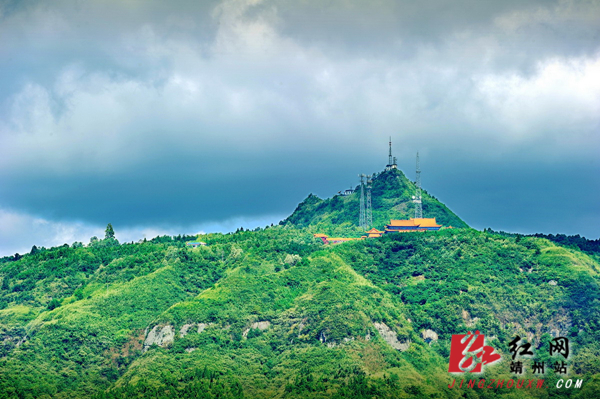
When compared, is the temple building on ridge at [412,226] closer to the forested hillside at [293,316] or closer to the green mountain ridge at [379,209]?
the forested hillside at [293,316]

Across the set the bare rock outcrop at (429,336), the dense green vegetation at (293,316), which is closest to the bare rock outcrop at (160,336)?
the dense green vegetation at (293,316)

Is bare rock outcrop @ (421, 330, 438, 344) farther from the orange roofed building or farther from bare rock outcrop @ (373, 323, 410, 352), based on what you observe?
the orange roofed building

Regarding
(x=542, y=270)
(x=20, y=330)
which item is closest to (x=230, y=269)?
(x=20, y=330)

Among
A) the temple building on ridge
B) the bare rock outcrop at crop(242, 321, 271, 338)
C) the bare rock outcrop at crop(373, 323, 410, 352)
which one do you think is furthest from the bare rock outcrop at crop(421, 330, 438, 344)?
the temple building on ridge

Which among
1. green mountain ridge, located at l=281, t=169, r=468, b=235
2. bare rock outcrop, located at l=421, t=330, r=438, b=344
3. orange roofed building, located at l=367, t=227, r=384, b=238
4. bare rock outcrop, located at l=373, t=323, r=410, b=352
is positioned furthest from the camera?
green mountain ridge, located at l=281, t=169, r=468, b=235

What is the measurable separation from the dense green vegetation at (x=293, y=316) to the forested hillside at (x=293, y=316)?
0.21 m

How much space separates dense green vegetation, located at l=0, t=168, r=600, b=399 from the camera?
8238cm

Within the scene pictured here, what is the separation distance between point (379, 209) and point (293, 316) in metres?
63.1

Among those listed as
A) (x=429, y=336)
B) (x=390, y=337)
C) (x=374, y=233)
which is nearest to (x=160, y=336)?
(x=390, y=337)

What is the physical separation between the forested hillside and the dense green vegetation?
0.21 metres

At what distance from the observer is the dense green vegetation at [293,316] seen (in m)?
82.4

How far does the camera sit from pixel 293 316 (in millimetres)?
93625

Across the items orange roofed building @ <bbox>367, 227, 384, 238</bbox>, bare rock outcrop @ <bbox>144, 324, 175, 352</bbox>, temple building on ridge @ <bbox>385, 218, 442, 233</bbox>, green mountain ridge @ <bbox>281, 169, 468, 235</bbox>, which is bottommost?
bare rock outcrop @ <bbox>144, 324, 175, 352</bbox>

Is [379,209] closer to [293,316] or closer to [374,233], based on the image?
[374,233]
